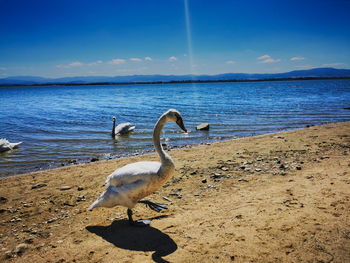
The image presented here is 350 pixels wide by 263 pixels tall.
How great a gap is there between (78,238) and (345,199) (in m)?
4.92

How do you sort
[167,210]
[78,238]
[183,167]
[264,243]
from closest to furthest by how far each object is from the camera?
[264,243] < [78,238] < [167,210] < [183,167]

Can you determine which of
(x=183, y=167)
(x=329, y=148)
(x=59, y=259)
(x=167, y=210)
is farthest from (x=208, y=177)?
(x=329, y=148)

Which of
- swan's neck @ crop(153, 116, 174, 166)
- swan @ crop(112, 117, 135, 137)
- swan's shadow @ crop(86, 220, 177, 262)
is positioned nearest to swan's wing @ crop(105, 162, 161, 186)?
swan's neck @ crop(153, 116, 174, 166)

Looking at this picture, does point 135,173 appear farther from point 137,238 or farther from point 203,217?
point 203,217

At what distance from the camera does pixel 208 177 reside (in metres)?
6.59

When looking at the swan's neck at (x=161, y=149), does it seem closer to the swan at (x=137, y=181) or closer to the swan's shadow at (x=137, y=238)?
the swan at (x=137, y=181)

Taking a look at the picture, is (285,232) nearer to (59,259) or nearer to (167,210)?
(167,210)

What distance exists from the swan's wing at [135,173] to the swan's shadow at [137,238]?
833 mm

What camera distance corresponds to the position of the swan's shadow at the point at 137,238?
3721 mm

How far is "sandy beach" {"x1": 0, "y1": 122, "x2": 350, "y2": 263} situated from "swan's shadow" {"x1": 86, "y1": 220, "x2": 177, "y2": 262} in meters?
0.02

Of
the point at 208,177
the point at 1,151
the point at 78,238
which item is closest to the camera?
the point at 78,238

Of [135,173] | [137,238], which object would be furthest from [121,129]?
[137,238]

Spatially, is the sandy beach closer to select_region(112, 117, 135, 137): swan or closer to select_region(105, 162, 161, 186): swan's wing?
select_region(105, 162, 161, 186): swan's wing

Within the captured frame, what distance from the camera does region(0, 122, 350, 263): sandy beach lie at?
3.57m
